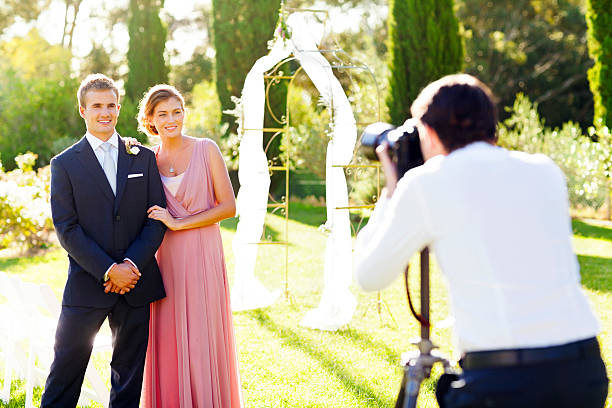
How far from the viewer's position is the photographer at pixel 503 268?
1799mm

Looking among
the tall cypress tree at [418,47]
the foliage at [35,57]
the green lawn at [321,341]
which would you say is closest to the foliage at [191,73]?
the foliage at [35,57]

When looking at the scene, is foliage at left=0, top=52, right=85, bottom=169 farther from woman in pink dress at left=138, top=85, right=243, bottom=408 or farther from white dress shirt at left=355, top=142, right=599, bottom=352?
white dress shirt at left=355, top=142, right=599, bottom=352

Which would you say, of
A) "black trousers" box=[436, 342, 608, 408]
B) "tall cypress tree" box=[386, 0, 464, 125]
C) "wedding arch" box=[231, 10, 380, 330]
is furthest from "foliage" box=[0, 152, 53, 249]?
"black trousers" box=[436, 342, 608, 408]

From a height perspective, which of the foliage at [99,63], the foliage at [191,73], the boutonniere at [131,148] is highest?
the foliage at [99,63]

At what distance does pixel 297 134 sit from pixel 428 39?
195 inches

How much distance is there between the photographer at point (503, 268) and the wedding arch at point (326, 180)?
492 centimetres

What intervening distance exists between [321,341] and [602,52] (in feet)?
31.3

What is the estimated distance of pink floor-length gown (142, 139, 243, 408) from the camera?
3.77 m

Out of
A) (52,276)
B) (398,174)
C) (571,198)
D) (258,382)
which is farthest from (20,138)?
(398,174)

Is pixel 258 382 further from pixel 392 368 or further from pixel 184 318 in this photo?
pixel 184 318

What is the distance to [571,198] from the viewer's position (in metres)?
15.9

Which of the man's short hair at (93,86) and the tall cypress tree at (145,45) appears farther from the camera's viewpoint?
the tall cypress tree at (145,45)

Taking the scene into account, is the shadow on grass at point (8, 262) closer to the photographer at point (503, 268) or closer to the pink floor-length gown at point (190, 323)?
the pink floor-length gown at point (190, 323)

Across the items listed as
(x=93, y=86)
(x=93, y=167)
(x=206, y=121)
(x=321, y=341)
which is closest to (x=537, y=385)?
(x=93, y=167)
